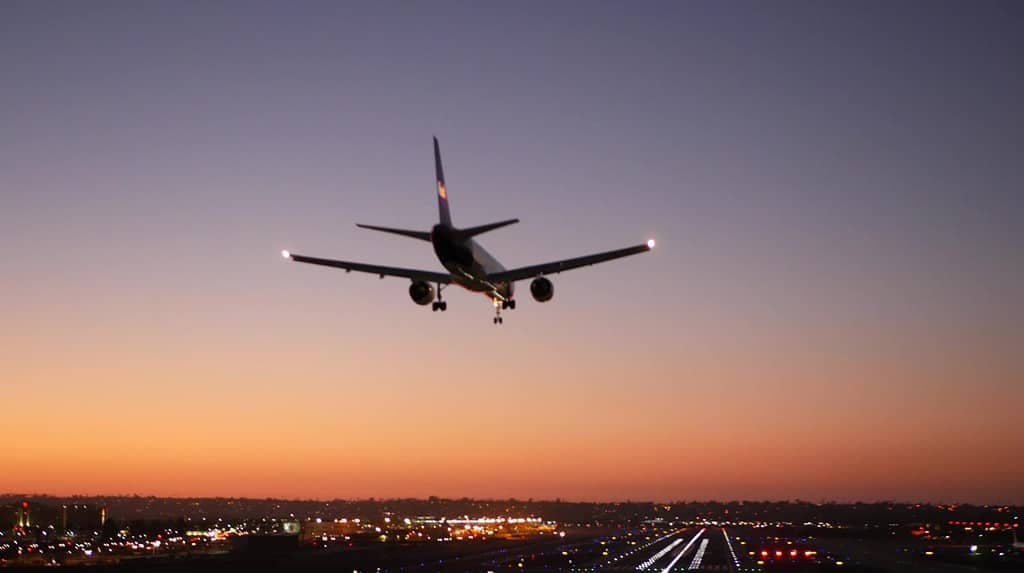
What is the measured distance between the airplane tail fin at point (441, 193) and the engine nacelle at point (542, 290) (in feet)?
22.6

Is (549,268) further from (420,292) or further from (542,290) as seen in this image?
(420,292)

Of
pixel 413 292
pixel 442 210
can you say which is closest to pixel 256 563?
pixel 413 292

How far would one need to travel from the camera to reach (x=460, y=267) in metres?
53.6

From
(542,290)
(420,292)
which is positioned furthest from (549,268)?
(420,292)

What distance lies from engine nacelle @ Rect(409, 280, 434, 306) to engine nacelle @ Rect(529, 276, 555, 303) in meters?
6.12

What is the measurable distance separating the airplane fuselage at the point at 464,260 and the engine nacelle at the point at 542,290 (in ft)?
7.37

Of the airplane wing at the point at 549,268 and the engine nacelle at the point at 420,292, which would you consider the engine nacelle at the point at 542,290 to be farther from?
the engine nacelle at the point at 420,292

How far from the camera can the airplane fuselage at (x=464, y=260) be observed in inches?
2058

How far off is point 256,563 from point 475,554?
2593 centimetres

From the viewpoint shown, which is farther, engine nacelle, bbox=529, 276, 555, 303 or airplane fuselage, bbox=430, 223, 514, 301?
engine nacelle, bbox=529, 276, 555, 303

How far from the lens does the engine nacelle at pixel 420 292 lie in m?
57.5

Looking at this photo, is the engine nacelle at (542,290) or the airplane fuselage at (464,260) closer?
the airplane fuselage at (464,260)

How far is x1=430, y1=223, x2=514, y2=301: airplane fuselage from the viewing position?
52.3 metres

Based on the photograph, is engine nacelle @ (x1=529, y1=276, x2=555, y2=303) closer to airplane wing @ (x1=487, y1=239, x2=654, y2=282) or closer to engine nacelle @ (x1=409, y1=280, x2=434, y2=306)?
airplane wing @ (x1=487, y1=239, x2=654, y2=282)
